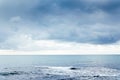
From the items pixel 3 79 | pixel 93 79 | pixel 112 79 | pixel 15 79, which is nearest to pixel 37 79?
pixel 15 79

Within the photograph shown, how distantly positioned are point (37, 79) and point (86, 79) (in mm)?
14398

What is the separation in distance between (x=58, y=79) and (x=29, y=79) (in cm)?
862

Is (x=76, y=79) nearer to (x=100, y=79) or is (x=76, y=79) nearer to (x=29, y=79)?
(x=100, y=79)

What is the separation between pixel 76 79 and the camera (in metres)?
61.3

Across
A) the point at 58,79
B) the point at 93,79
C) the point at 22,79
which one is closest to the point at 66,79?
the point at 58,79

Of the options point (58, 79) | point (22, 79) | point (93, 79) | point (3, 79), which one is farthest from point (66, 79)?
point (3, 79)

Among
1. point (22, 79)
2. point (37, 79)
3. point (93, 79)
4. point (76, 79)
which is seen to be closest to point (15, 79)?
point (22, 79)

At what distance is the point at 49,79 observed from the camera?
62094 millimetres

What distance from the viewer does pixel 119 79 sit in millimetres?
61344

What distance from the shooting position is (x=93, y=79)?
2434 inches

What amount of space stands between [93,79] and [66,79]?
796 centimetres

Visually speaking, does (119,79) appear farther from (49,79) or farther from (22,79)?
(22,79)

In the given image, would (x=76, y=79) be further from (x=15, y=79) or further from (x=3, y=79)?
(x=3, y=79)

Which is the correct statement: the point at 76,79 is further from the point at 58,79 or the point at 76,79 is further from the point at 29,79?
the point at 29,79
